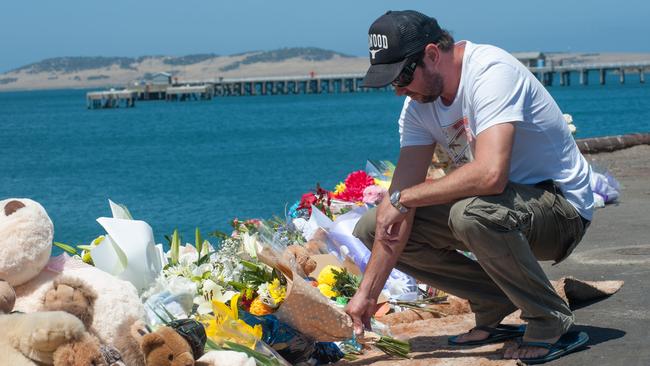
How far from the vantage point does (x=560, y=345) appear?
4168 millimetres

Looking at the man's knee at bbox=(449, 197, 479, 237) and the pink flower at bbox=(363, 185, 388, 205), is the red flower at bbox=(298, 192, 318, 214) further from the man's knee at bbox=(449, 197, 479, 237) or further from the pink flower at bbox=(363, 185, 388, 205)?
the man's knee at bbox=(449, 197, 479, 237)

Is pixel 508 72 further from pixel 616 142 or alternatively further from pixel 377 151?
pixel 377 151

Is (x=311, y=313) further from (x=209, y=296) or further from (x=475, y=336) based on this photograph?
(x=475, y=336)

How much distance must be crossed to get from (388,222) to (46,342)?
1.49 m

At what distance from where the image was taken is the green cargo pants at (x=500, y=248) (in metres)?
3.97

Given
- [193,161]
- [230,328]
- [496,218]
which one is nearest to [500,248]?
[496,218]

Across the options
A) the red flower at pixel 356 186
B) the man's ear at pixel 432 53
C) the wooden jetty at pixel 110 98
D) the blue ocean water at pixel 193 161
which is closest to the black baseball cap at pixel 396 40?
the man's ear at pixel 432 53

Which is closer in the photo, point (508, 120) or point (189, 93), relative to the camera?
point (508, 120)

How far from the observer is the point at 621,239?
23.2 feet

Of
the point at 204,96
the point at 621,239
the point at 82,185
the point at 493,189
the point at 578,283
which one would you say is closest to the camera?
the point at 493,189

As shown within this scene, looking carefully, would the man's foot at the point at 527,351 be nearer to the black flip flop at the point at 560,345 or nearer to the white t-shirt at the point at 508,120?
the black flip flop at the point at 560,345

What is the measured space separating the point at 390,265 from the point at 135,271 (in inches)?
44.7

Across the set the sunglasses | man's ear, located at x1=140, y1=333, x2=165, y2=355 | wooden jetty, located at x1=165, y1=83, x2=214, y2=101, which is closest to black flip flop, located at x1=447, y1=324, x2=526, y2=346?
the sunglasses

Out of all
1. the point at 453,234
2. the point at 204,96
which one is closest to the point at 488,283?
the point at 453,234
